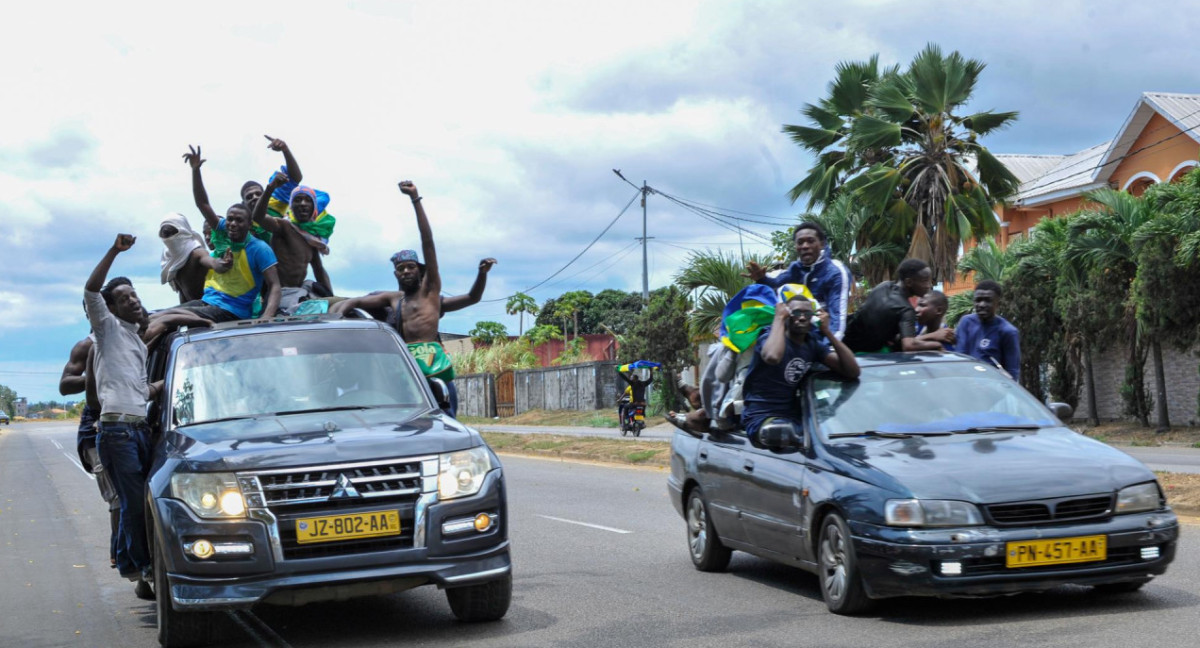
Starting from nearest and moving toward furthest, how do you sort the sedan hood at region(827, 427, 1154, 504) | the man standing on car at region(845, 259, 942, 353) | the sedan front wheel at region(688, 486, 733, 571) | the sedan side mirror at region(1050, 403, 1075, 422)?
the sedan hood at region(827, 427, 1154, 504), the sedan side mirror at region(1050, 403, 1075, 422), the man standing on car at region(845, 259, 942, 353), the sedan front wheel at region(688, 486, 733, 571)

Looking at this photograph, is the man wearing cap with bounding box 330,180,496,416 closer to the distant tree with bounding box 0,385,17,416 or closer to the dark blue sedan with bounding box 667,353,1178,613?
the dark blue sedan with bounding box 667,353,1178,613

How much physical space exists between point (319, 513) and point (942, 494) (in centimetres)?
321

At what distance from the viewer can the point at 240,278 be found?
978 centimetres

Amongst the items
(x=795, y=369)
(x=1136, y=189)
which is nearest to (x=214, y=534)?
(x=795, y=369)

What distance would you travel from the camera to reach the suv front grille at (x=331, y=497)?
6613 mm

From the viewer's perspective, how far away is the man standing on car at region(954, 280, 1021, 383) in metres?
10.1

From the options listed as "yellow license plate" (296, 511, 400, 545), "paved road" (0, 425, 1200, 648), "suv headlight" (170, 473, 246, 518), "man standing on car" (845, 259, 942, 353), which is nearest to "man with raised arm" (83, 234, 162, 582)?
"paved road" (0, 425, 1200, 648)

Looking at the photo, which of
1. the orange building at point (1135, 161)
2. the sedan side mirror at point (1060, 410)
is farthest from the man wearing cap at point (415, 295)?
the orange building at point (1135, 161)

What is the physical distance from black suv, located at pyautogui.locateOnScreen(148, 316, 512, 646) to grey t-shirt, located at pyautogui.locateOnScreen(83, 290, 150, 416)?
0.54 meters

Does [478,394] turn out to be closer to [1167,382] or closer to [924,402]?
[1167,382]

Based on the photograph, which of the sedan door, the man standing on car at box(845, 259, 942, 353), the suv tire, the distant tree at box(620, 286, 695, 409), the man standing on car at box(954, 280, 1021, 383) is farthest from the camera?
the distant tree at box(620, 286, 695, 409)

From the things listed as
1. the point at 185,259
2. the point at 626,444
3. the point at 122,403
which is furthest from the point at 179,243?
the point at 626,444

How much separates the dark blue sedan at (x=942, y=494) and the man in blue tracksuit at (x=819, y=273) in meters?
0.86

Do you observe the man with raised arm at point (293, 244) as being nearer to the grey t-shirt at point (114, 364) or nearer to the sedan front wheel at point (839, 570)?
the grey t-shirt at point (114, 364)
